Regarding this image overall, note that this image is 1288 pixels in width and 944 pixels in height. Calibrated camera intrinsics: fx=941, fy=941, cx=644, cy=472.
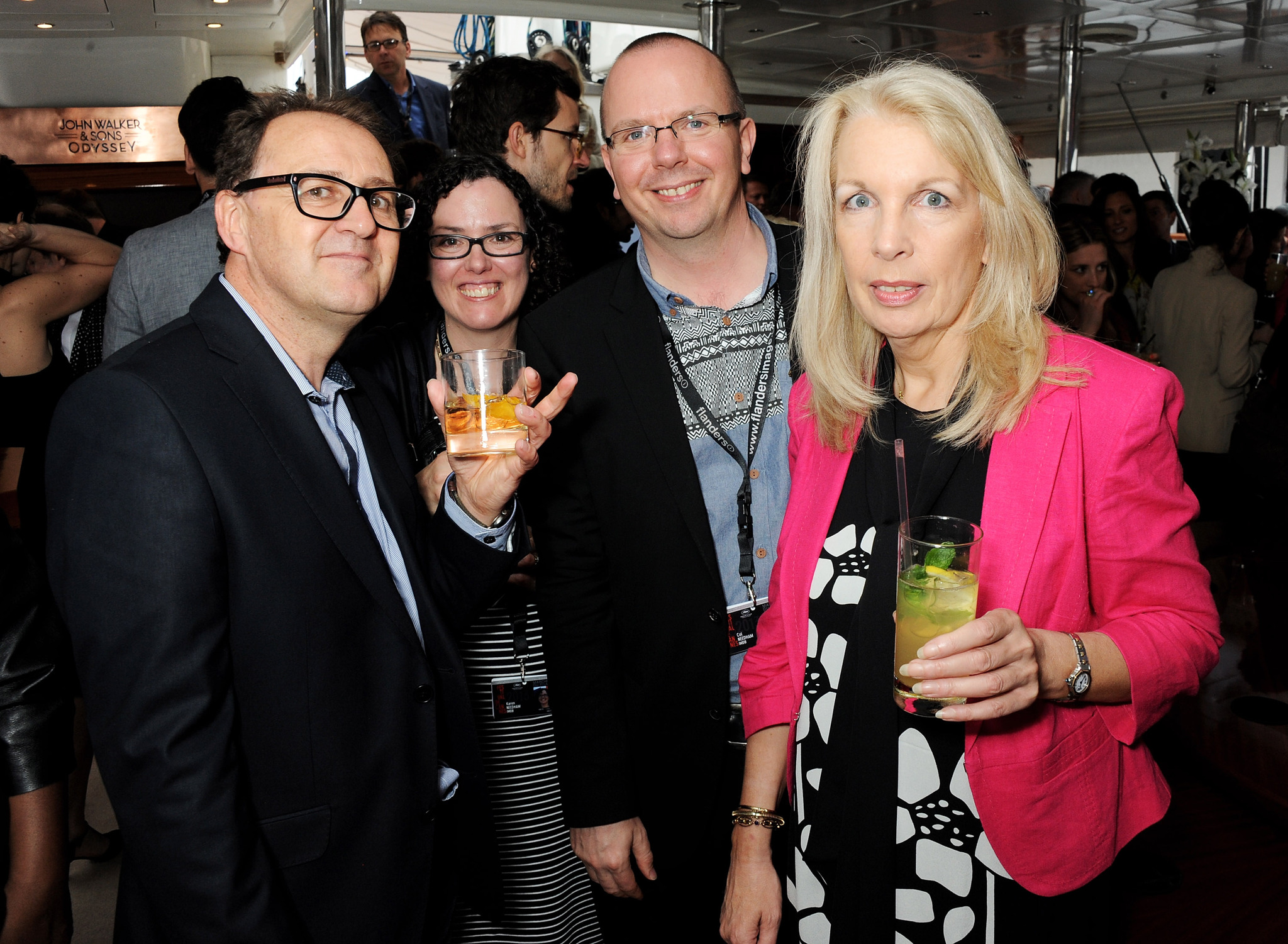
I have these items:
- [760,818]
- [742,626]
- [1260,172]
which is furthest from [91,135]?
[1260,172]

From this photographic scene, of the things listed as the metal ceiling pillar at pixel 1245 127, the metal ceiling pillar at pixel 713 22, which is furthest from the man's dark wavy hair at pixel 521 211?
the metal ceiling pillar at pixel 1245 127

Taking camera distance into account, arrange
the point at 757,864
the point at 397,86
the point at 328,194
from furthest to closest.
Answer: the point at 397,86, the point at 757,864, the point at 328,194

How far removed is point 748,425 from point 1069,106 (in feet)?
30.1

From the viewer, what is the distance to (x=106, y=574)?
3.81 feet

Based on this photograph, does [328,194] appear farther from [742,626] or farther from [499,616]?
[742,626]

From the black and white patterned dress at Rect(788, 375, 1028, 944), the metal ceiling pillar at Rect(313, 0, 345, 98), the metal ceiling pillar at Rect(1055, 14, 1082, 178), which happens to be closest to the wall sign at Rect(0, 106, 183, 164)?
the metal ceiling pillar at Rect(313, 0, 345, 98)

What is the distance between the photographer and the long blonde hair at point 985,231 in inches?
51.8

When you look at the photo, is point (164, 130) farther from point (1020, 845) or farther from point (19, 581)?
point (1020, 845)

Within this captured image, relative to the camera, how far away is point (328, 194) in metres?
1.48

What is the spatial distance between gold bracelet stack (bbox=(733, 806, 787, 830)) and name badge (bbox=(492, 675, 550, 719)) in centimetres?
59

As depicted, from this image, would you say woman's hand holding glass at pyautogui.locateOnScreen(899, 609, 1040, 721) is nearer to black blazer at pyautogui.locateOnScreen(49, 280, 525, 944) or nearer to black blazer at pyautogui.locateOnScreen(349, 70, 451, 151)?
black blazer at pyautogui.locateOnScreen(49, 280, 525, 944)

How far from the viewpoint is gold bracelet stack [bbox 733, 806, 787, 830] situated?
1.59 m

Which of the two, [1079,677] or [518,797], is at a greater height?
[1079,677]

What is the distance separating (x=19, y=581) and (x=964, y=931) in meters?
1.39
